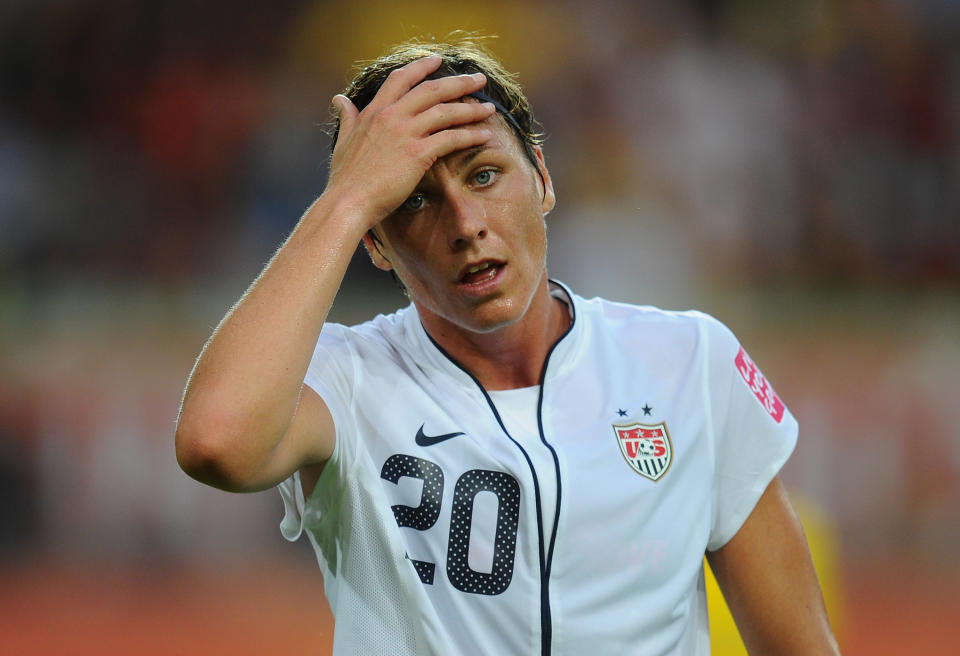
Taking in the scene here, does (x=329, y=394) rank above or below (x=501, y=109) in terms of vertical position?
below

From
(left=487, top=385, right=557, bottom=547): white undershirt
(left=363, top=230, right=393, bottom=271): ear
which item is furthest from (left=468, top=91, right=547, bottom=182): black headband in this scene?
(left=487, top=385, right=557, bottom=547): white undershirt

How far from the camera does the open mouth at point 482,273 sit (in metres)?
1.95

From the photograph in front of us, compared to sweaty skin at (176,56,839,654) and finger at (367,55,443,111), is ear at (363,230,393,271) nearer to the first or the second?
sweaty skin at (176,56,839,654)

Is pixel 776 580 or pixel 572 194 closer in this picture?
pixel 776 580

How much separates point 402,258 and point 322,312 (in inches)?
12.7

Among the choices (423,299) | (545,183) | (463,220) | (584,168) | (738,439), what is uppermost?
(584,168)

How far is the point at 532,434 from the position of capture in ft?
6.50

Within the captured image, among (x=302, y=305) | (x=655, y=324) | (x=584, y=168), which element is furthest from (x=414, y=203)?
(x=584, y=168)

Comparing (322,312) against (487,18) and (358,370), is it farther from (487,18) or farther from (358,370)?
(487,18)

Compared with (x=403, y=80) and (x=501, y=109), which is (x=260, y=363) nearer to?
(x=403, y=80)

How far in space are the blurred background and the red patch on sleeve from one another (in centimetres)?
462

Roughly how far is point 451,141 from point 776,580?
3.47 feet

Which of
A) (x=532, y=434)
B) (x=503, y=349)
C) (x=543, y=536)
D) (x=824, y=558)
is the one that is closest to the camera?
(x=543, y=536)

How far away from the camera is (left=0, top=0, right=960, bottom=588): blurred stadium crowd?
24.9 ft
